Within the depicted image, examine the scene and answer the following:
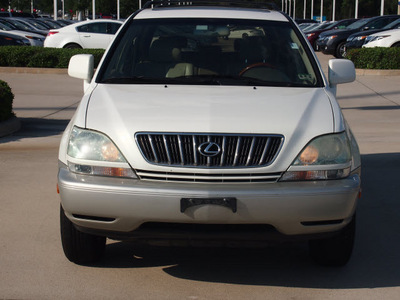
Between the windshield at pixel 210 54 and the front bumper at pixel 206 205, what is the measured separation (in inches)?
48.3

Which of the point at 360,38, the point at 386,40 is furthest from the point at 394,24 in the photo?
the point at 386,40

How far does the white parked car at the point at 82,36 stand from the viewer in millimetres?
23547

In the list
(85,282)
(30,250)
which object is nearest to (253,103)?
(85,282)

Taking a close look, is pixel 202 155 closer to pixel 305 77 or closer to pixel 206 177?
pixel 206 177

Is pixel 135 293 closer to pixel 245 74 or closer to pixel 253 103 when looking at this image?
pixel 253 103

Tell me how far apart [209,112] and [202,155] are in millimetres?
364

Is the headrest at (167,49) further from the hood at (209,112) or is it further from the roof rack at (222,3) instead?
the roof rack at (222,3)

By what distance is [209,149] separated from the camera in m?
4.27

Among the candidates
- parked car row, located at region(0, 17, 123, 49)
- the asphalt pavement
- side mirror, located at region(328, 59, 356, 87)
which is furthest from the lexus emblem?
parked car row, located at region(0, 17, 123, 49)

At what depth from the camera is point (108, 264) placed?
4.99m

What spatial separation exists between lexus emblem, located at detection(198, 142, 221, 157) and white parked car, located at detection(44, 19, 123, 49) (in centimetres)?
1969

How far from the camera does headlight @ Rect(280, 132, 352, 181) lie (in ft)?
14.2

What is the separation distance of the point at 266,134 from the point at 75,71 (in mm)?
2082

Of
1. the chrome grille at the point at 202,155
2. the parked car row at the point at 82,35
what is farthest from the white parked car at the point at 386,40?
the chrome grille at the point at 202,155
